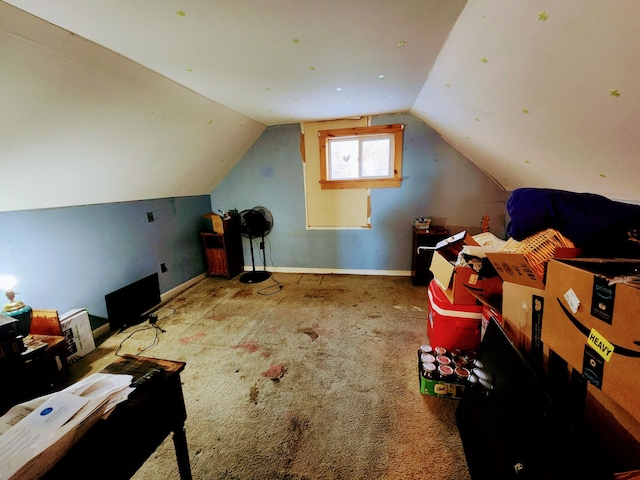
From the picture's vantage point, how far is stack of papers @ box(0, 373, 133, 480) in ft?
2.02

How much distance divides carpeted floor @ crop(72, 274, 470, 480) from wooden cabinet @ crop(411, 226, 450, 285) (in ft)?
0.76

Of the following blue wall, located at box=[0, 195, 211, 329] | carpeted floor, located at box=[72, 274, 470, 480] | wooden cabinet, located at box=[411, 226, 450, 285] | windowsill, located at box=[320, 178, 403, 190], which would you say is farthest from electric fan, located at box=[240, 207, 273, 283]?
wooden cabinet, located at box=[411, 226, 450, 285]

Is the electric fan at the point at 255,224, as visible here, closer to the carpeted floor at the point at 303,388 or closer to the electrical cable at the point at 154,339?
the carpeted floor at the point at 303,388

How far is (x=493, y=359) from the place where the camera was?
1242mm

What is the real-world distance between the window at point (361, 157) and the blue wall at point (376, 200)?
0.12 m

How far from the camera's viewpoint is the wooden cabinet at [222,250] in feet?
12.6

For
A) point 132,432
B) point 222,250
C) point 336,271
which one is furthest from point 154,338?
point 336,271

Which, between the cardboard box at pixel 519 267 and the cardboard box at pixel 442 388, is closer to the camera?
the cardboard box at pixel 519 267

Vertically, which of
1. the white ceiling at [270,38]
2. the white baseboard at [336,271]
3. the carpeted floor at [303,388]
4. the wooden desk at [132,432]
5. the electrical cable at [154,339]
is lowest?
the carpeted floor at [303,388]

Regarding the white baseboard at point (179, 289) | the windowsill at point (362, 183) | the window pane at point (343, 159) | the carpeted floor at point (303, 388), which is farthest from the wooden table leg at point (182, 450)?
the window pane at point (343, 159)

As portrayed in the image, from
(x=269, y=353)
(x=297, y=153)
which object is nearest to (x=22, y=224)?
(x=269, y=353)

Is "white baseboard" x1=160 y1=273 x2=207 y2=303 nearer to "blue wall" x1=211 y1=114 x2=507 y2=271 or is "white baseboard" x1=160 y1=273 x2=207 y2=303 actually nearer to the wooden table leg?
"blue wall" x1=211 y1=114 x2=507 y2=271

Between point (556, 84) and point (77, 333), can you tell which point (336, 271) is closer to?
point (77, 333)

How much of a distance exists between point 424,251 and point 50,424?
3.36 meters
